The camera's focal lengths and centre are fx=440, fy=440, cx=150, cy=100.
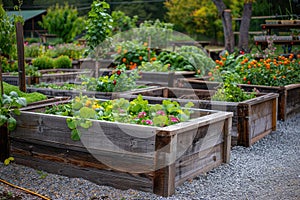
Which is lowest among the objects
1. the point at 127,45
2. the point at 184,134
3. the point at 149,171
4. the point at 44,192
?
the point at 44,192

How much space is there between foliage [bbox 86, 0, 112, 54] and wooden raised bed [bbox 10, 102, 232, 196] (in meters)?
3.22

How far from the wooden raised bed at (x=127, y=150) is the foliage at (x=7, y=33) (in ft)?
4.92

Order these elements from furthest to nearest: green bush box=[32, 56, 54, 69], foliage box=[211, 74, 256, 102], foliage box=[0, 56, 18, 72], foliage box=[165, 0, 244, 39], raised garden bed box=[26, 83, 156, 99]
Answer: foliage box=[165, 0, 244, 39] < green bush box=[32, 56, 54, 69] < foliage box=[0, 56, 18, 72] < raised garden bed box=[26, 83, 156, 99] < foliage box=[211, 74, 256, 102]

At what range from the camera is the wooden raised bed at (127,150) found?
143 inches

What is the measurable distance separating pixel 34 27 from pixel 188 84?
75.0 feet

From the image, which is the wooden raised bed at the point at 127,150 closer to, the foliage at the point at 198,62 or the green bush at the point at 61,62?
the foliage at the point at 198,62

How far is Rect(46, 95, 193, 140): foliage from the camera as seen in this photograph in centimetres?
393

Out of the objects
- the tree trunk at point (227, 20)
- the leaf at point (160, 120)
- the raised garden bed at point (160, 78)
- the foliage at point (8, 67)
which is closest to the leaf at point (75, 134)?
the leaf at point (160, 120)

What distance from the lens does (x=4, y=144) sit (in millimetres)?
4551

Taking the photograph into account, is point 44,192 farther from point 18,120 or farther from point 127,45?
point 127,45

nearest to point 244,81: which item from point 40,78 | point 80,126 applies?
point 40,78

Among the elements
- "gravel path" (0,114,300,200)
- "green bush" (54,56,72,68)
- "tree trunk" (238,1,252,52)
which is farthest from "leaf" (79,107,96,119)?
"tree trunk" (238,1,252,52)

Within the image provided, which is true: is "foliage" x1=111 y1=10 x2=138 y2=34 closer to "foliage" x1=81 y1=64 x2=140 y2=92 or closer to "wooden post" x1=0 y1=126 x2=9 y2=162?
"foliage" x1=81 y1=64 x2=140 y2=92

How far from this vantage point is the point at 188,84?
302 inches
